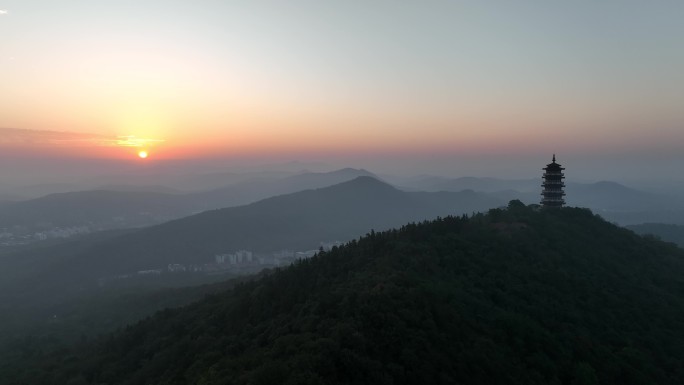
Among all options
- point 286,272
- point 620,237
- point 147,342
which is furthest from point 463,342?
point 620,237

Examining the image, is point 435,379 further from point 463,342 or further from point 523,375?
point 523,375

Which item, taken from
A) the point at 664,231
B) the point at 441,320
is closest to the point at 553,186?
the point at 441,320

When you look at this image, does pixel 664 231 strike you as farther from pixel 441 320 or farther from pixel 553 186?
pixel 441 320

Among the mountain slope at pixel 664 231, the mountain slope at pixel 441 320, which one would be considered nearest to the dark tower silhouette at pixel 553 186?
the mountain slope at pixel 441 320

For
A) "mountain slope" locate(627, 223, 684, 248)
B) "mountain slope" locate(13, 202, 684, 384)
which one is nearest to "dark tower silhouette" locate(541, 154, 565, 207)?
"mountain slope" locate(13, 202, 684, 384)

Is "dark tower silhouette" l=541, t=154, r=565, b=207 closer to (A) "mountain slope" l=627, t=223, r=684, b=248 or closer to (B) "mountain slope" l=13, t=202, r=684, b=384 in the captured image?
(B) "mountain slope" l=13, t=202, r=684, b=384
